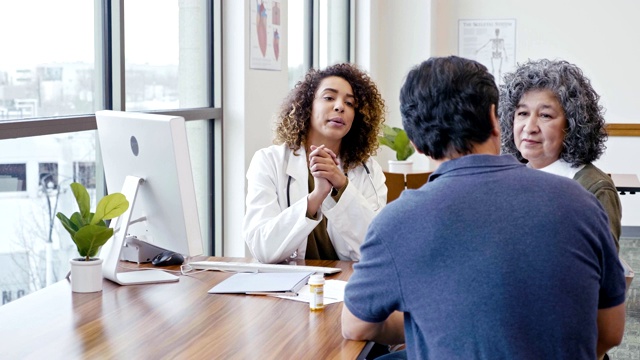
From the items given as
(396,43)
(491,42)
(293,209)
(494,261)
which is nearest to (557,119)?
(293,209)

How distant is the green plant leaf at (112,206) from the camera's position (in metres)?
2.40

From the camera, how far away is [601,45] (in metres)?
7.95

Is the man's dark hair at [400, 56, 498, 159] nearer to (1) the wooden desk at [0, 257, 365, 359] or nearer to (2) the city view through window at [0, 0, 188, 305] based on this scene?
(1) the wooden desk at [0, 257, 365, 359]

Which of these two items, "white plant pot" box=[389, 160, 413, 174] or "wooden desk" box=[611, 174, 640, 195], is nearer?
"wooden desk" box=[611, 174, 640, 195]

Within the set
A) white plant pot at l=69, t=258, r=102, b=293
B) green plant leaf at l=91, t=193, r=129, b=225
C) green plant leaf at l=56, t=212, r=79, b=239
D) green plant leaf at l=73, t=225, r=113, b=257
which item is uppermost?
green plant leaf at l=91, t=193, r=129, b=225

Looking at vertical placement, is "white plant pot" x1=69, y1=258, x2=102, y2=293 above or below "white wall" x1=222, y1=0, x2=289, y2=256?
below

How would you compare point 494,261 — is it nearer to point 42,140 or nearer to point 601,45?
point 42,140

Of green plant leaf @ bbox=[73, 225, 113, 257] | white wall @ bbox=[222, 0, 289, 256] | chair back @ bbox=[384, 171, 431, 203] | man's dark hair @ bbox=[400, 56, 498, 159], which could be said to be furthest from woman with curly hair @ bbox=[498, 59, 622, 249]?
chair back @ bbox=[384, 171, 431, 203]

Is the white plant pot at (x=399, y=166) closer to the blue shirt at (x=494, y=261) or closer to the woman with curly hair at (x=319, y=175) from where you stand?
the woman with curly hair at (x=319, y=175)

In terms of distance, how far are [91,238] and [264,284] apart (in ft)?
1.62

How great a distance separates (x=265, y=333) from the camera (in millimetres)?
1965

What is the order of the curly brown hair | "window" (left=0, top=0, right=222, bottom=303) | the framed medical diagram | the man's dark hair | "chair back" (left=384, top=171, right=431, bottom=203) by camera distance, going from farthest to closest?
the framed medical diagram < "chair back" (left=384, top=171, right=431, bottom=203) < the curly brown hair < "window" (left=0, top=0, right=222, bottom=303) < the man's dark hair

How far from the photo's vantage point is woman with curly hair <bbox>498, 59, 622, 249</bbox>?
2.45 m

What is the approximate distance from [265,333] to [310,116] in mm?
1402
